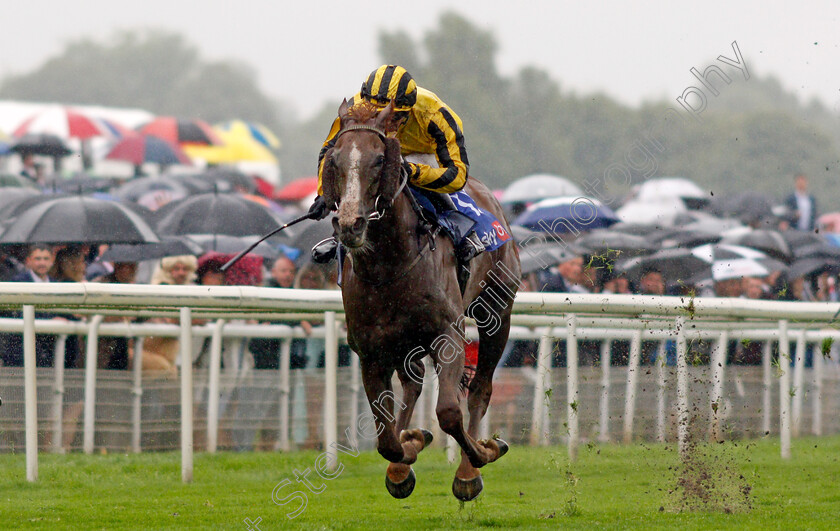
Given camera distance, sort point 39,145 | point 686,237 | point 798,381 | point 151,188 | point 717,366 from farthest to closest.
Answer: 1. point 39,145
2. point 151,188
3. point 686,237
4. point 798,381
5. point 717,366

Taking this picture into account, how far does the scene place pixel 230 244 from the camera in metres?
10.7

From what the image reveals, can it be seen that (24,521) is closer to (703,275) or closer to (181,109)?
(703,275)

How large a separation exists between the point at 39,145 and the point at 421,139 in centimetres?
1546

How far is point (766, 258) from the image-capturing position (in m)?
11.4

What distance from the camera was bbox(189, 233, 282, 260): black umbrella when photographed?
10.4 m

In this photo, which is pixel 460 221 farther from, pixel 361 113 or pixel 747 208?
pixel 747 208

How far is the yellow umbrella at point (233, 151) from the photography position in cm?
2765

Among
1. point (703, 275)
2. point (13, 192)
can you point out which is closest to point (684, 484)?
point (703, 275)

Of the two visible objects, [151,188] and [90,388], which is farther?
[151,188]

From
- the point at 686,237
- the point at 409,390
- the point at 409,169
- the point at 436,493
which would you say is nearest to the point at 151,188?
the point at 686,237

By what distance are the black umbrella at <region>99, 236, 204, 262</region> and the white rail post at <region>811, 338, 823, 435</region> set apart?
18.0 ft

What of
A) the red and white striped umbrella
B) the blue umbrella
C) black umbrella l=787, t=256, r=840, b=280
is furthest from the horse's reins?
the red and white striped umbrella

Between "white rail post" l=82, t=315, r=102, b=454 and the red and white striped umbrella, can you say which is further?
the red and white striped umbrella

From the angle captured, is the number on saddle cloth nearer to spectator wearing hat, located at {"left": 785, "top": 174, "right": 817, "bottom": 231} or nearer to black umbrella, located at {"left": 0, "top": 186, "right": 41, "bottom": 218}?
black umbrella, located at {"left": 0, "top": 186, "right": 41, "bottom": 218}
